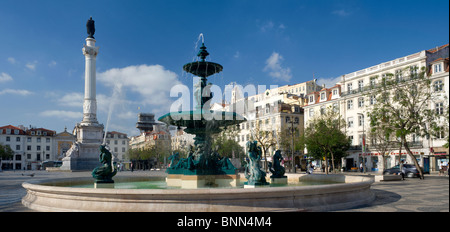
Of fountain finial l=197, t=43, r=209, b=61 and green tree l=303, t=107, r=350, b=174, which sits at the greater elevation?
fountain finial l=197, t=43, r=209, b=61

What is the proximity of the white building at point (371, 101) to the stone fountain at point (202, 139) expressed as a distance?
25.9 meters

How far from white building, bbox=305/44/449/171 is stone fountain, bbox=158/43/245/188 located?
25857mm

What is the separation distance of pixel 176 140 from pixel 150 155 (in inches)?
998

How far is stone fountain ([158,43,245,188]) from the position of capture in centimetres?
1333

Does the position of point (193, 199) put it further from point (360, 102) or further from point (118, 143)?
point (118, 143)

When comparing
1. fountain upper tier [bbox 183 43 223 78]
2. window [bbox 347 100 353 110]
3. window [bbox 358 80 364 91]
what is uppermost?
window [bbox 358 80 364 91]

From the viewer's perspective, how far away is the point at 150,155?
8044 centimetres

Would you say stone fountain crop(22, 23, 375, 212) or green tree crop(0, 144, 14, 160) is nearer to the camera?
stone fountain crop(22, 23, 375, 212)

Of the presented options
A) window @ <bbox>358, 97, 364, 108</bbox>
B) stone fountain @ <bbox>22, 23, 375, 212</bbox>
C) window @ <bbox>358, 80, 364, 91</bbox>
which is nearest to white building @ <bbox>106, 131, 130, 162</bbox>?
window @ <bbox>358, 97, 364, 108</bbox>

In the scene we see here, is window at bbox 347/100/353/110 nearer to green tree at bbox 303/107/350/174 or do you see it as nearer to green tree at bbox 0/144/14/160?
green tree at bbox 303/107/350/174

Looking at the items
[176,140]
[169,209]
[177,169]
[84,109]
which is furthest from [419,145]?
[84,109]

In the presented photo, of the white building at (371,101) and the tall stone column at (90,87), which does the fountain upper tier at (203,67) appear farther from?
the tall stone column at (90,87)
